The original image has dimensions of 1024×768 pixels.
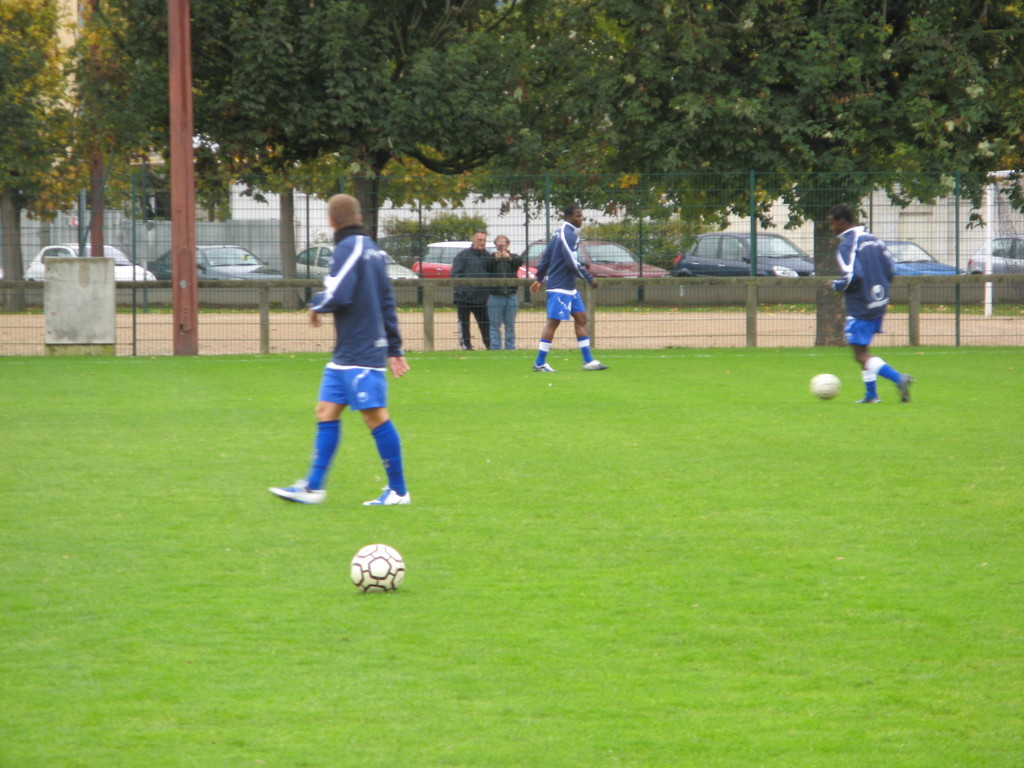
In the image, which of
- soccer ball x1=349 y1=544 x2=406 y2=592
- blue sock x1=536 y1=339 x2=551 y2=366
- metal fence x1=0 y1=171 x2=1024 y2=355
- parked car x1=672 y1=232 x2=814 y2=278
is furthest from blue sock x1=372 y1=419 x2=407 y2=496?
parked car x1=672 y1=232 x2=814 y2=278

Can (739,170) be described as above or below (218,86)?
below

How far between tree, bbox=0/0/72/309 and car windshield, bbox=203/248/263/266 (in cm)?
269

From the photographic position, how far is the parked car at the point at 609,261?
784 inches

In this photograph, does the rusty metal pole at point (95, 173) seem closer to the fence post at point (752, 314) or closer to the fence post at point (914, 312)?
the fence post at point (752, 314)

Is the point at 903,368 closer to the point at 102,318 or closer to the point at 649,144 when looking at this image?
the point at 649,144

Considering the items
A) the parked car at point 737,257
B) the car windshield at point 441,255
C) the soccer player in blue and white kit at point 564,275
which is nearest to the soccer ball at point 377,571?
the soccer player in blue and white kit at point 564,275

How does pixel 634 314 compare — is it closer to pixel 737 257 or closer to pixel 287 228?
pixel 737 257

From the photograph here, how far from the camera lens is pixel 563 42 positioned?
23922mm

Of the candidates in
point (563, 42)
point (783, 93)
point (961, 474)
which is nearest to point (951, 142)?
point (783, 93)

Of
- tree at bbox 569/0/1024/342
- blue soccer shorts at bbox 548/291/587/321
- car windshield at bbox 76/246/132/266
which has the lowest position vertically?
blue soccer shorts at bbox 548/291/587/321

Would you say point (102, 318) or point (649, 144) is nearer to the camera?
point (102, 318)

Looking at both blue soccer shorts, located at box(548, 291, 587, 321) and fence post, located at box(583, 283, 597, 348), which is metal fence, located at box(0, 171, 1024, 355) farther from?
blue soccer shorts, located at box(548, 291, 587, 321)

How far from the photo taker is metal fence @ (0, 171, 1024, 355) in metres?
19.5

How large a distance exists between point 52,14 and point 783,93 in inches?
822
